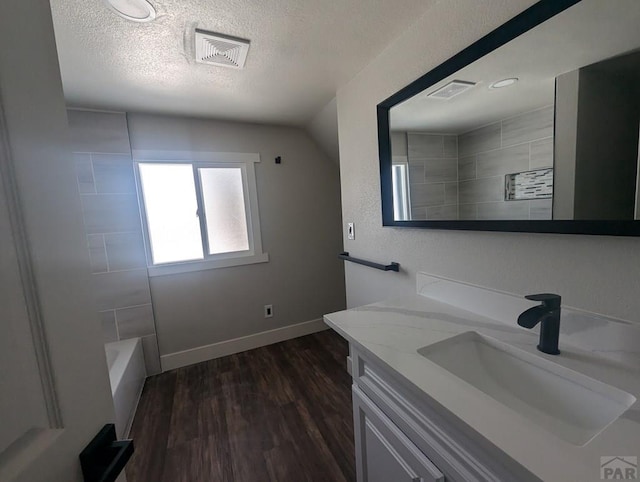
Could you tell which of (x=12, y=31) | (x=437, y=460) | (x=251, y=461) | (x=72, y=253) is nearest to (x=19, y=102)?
(x=12, y=31)

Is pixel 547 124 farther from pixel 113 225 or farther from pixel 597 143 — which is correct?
pixel 113 225

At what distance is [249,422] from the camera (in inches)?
68.3

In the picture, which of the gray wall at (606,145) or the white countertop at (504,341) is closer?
the white countertop at (504,341)

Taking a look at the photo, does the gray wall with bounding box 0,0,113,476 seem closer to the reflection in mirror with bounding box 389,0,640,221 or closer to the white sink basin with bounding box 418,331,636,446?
the white sink basin with bounding box 418,331,636,446

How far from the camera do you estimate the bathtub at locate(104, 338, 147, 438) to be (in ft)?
5.32

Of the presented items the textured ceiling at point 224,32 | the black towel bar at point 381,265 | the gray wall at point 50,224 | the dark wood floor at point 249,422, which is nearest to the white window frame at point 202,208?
the textured ceiling at point 224,32

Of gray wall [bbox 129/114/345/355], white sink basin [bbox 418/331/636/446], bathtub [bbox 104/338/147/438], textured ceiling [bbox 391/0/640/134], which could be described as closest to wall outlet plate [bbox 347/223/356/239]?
→ textured ceiling [bbox 391/0/640/134]

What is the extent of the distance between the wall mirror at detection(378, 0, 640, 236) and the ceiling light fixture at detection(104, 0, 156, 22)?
1.17m

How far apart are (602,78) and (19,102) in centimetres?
128

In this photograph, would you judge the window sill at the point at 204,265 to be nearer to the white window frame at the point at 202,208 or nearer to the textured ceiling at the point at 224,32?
the white window frame at the point at 202,208

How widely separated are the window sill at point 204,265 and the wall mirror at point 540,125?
1.81m

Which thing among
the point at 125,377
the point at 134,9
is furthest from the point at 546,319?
the point at 125,377

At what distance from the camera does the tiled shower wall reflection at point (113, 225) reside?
79.9 inches

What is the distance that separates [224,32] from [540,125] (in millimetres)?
1367
